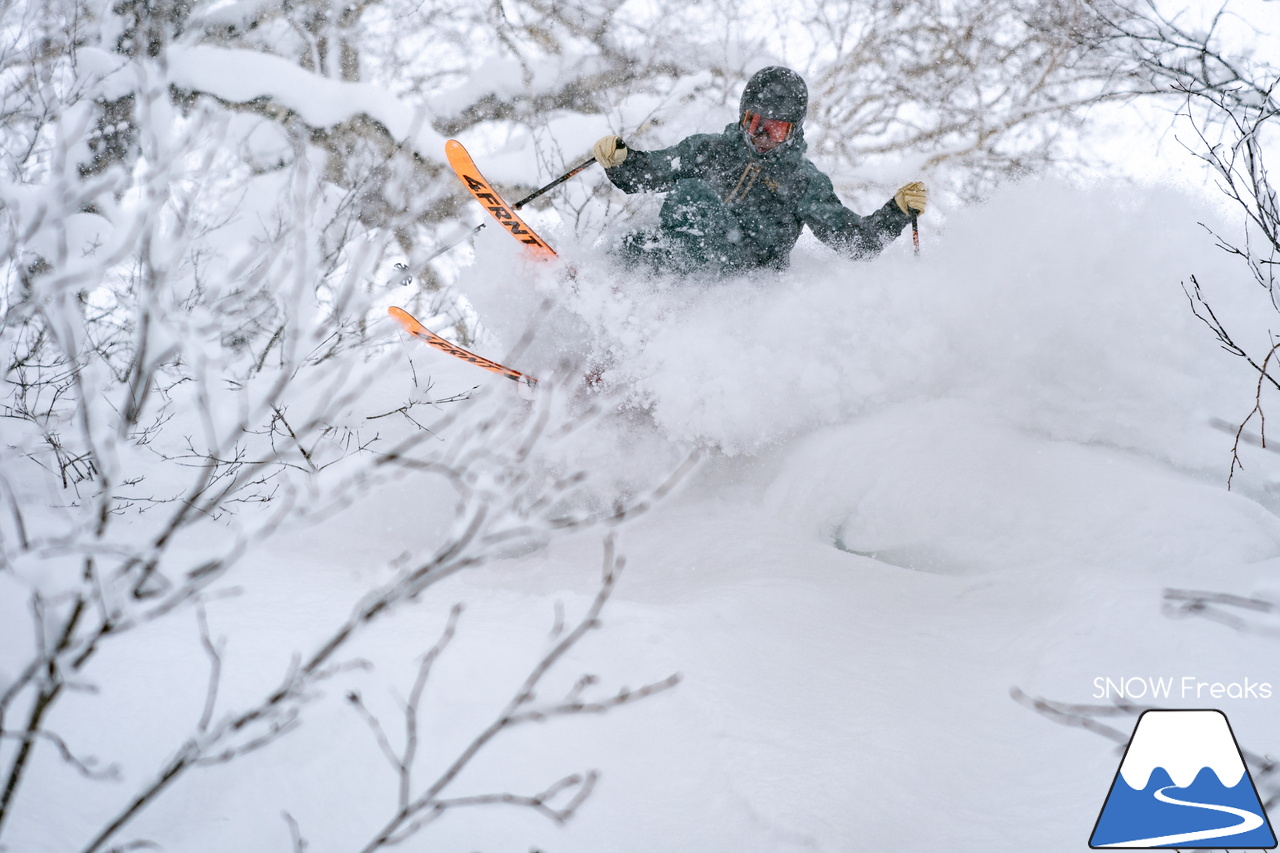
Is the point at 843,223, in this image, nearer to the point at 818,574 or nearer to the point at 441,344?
the point at 818,574

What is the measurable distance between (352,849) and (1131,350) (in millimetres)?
3867

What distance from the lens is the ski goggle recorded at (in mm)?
3912

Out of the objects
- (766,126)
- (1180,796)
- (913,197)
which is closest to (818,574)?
(1180,796)

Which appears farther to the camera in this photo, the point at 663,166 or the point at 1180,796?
the point at 663,166

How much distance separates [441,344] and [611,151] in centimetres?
141

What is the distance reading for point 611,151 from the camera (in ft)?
12.9

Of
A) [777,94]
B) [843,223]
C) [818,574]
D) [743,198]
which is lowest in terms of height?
[818,574]

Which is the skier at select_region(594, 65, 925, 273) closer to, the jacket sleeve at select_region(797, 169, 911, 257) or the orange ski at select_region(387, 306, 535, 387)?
the jacket sleeve at select_region(797, 169, 911, 257)

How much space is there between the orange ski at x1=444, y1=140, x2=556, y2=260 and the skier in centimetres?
Result: 51

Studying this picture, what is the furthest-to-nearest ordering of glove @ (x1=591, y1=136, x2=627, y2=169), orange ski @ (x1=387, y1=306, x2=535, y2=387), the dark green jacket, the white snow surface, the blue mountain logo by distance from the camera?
the dark green jacket < glove @ (x1=591, y1=136, x2=627, y2=169) < orange ski @ (x1=387, y1=306, x2=535, y2=387) < the white snow surface < the blue mountain logo

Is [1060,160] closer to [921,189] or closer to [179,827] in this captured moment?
[921,189]

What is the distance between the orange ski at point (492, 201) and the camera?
369cm

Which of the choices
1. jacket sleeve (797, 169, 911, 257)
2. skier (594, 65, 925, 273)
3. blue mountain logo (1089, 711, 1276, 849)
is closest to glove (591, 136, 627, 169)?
skier (594, 65, 925, 273)

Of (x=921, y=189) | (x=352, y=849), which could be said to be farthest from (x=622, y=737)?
(x=921, y=189)
